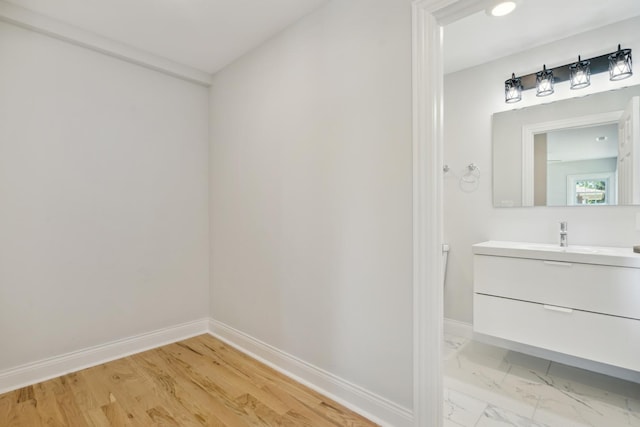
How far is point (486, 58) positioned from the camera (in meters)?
2.62

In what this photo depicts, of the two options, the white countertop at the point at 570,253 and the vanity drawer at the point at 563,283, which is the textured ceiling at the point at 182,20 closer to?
the white countertop at the point at 570,253

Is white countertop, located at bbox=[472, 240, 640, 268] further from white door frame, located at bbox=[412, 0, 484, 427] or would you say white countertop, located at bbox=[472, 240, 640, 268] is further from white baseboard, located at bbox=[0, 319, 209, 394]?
white baseboard, located at bbox=[0, 319, 209, 394]

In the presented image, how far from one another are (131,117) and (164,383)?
198 centimetres

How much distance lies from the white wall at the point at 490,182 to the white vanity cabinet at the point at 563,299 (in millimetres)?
162

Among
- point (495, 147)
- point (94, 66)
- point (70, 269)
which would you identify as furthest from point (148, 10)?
point (495, 147)

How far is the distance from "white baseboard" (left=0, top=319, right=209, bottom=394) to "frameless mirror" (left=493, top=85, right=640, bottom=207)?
293 cm

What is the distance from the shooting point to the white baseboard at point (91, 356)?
2007mm

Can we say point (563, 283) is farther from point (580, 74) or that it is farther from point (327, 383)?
point (327, 383)

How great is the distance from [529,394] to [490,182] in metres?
1.57

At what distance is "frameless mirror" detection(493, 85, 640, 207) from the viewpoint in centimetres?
207

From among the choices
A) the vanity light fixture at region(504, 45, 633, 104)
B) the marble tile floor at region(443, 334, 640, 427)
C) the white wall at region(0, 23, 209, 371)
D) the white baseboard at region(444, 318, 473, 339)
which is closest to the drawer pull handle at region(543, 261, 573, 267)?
the marble tile floor at region(443, 334, 640, 427)

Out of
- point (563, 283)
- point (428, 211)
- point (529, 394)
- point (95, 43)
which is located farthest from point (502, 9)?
point (95, 43)

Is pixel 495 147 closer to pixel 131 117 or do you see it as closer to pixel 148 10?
pixel 148 10

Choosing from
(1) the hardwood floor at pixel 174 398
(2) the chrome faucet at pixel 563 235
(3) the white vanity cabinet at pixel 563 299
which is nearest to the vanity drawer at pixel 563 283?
(3) the white vanity cabinet at pixel 563 299
